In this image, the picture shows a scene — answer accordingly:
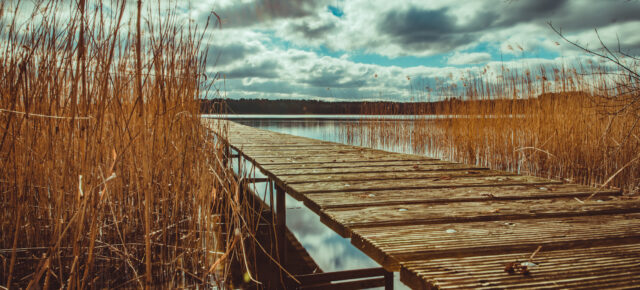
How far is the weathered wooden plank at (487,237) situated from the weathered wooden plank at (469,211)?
0.05 meters

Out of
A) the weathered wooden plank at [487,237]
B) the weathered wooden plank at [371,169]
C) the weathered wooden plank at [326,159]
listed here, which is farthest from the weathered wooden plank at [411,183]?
the weathered wooden plank at [326,159]

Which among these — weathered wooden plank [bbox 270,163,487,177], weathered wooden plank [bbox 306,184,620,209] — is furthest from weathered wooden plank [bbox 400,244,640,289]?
weathered wooden plank [bbox 270,163,487,177]

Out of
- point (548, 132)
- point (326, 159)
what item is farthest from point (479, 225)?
point (548, 132)

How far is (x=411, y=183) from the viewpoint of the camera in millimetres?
1701

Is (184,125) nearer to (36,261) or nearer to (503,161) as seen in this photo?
(36,261)

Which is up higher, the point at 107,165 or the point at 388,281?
the point at 107,165

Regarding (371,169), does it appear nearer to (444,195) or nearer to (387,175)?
(387,175)

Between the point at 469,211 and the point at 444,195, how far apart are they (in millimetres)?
259

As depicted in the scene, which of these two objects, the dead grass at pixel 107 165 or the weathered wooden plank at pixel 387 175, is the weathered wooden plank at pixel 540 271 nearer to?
the dead grass at pixel 107 165

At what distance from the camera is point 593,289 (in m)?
0.63

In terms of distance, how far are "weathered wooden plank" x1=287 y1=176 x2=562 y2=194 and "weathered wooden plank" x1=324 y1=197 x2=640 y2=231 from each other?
0.32 m

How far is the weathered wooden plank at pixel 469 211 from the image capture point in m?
1.07

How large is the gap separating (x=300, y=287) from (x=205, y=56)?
1.25 m

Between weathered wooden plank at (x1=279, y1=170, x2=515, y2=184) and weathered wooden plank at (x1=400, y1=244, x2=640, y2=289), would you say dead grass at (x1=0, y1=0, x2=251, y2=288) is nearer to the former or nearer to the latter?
weathered wooden plank at (x1=279, y1=170, x2=515, y2=184)
